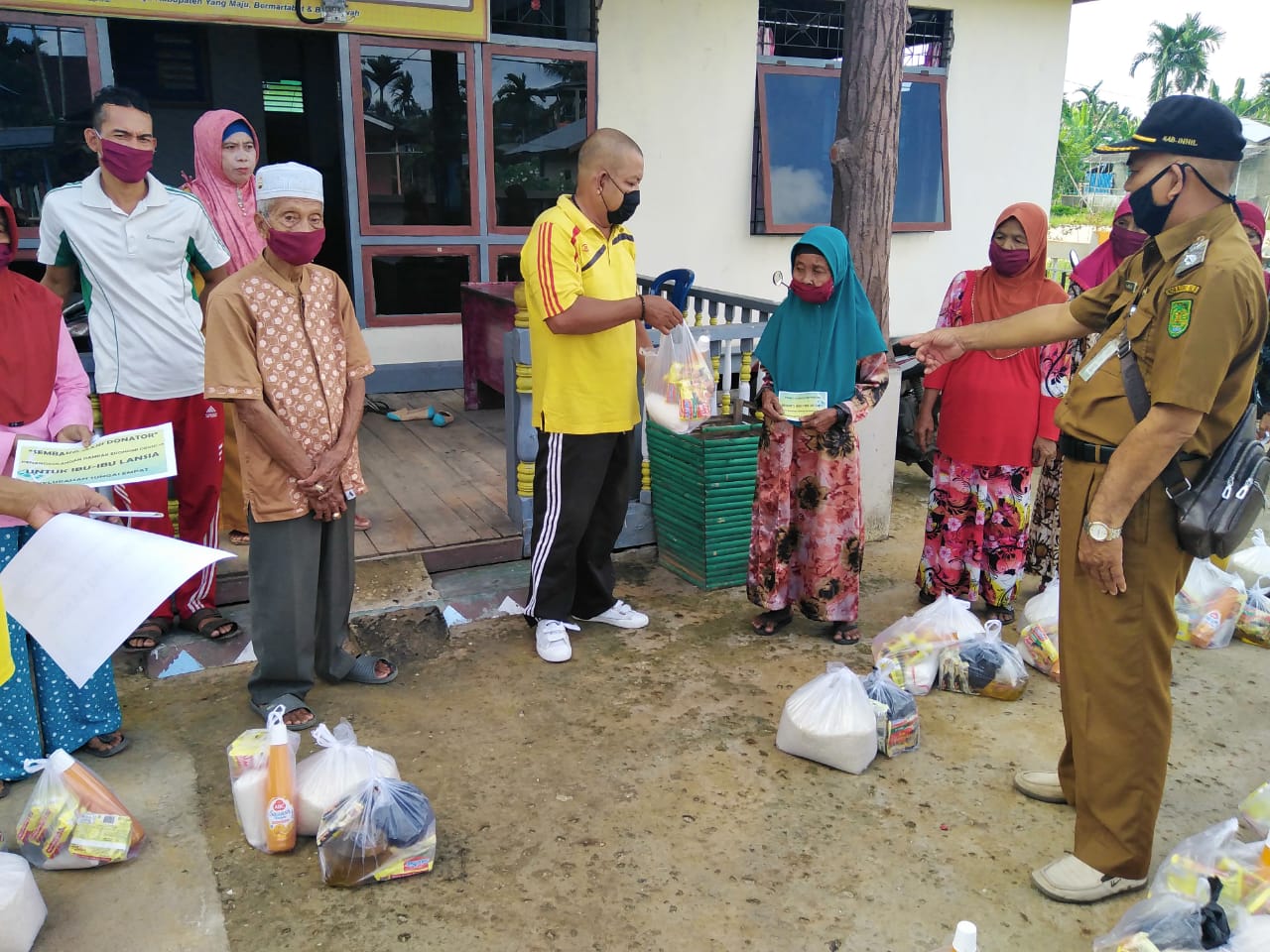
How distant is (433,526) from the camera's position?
470 centimetres

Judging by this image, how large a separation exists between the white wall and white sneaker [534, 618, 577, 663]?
4505mm

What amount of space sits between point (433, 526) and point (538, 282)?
1686mm

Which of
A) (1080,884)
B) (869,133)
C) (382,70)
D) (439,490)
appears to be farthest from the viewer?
(382,70)

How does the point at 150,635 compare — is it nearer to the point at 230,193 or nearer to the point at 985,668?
the point at 230,193

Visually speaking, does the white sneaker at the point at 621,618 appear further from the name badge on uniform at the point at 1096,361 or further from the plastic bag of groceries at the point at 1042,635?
the name badge on uniform at the point at 1096,361

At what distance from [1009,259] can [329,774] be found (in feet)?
10.5

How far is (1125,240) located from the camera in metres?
4.14

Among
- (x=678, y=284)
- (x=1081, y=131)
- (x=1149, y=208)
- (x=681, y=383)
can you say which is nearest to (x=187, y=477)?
(x=681, y=383)

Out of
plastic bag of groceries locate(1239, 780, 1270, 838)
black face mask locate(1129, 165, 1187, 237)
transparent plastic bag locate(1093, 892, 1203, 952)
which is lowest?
plastic bag of groceries locate(1239, 780, 1270, 838)

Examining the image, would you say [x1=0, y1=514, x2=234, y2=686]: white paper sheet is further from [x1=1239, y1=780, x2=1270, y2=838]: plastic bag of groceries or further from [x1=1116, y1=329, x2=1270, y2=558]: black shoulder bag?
[x1=1239, y1=780, x2=1270, y2=838]: plastic bag of groceries

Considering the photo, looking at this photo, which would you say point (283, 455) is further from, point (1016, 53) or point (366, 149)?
point (1016, 53)

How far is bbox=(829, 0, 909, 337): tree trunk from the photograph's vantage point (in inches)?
192

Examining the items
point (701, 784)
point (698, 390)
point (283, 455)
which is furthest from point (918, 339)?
point (283, 455)

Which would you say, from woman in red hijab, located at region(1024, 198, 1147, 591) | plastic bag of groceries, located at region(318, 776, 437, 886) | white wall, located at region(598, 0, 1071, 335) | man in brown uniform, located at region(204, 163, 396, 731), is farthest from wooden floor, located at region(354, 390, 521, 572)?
woman in red hijab, located at region(1024, 198, 1147, 591)
